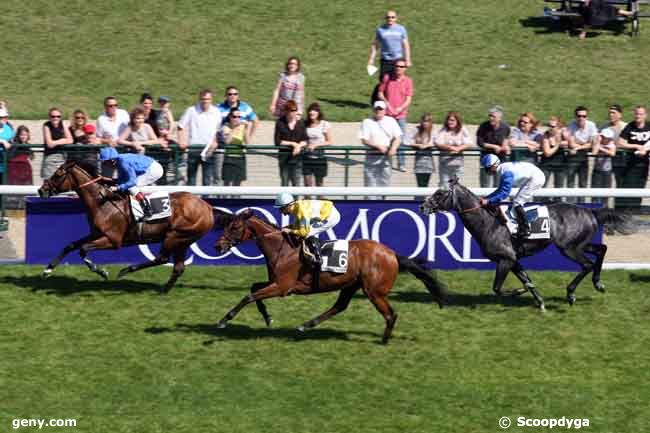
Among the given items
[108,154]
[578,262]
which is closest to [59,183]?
[108,154]

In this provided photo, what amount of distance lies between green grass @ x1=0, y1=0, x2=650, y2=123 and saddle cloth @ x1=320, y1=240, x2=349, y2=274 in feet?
32.7

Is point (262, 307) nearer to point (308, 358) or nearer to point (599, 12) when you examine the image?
point (308, 358)

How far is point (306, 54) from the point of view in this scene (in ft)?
87.8

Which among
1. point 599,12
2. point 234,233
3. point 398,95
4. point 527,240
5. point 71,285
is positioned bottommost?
point 71,285

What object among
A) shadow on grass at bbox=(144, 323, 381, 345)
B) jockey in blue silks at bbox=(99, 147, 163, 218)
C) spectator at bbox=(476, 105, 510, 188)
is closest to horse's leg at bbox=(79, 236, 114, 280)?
jockey in blue silks at bbox=(99, 147, 163, 218)

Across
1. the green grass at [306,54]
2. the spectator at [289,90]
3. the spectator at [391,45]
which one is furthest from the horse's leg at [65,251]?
the green grass at [306,54]

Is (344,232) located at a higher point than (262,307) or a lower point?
higher

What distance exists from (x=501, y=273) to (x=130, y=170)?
4.43 meters

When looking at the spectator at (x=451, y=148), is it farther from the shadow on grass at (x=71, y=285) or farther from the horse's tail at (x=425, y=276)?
the shadow on grass at (x=71, y=285)

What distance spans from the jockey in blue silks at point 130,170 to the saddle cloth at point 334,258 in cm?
277

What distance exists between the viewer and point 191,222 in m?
15.9

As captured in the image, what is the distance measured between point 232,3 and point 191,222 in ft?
44.3

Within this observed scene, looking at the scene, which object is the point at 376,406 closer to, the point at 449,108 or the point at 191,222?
the point at 191,222

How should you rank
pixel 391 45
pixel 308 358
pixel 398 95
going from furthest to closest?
pixel 391 45, pixel 398 95, pixel 308 358
